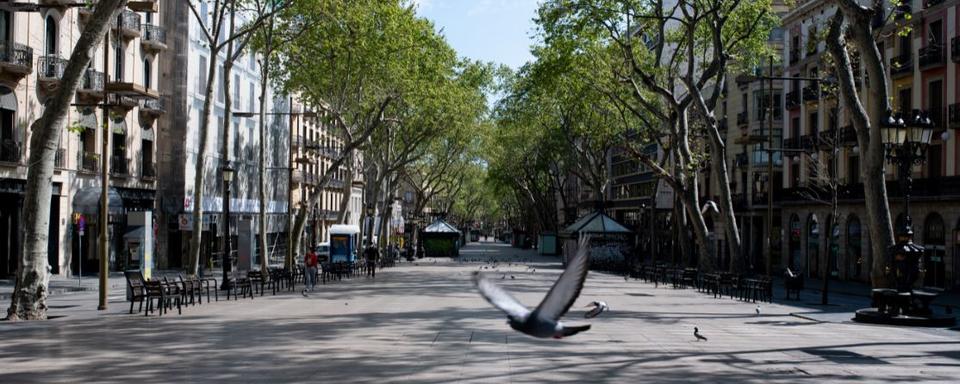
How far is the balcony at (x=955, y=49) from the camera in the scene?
1508 inches

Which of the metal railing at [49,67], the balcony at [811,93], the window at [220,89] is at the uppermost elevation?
the window at [220,89]

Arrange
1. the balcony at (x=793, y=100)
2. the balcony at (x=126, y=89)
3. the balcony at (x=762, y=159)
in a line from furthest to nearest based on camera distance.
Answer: the balcony at (x=762, y=159)
the balcony at (x=793, y=100)
the balcony at (x=126, y=89)

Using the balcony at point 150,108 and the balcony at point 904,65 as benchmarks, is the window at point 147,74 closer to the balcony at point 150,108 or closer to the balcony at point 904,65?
the balcony at point 150,108

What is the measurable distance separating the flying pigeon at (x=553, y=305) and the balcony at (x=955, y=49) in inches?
1461

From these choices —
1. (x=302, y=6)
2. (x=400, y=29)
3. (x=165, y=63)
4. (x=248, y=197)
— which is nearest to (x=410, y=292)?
(x=302, y=6)

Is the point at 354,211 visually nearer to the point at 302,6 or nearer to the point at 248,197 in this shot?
the point at 248,197

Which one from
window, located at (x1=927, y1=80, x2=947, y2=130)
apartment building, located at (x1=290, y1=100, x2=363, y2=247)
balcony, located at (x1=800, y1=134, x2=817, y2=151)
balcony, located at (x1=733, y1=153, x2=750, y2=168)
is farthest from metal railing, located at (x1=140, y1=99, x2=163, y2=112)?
balcony, located at (x1=733, y1=153, x2=750, y2=168)

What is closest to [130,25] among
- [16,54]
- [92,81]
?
[92,81]

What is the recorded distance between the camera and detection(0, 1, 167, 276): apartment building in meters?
35.3

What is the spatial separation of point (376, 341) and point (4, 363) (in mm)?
6093

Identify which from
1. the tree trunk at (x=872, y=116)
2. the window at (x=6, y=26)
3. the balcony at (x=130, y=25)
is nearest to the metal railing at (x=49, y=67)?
the window at (x=6, y=26)

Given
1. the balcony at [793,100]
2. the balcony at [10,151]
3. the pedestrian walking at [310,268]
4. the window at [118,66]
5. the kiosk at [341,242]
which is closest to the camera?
the pedestrian walking at [310,268]

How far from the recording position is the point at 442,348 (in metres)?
16.4

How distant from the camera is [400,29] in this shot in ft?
135
